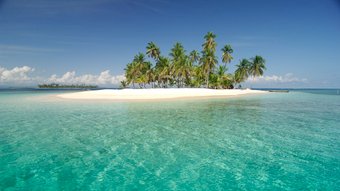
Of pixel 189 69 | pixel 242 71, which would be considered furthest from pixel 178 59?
pixel 242 71

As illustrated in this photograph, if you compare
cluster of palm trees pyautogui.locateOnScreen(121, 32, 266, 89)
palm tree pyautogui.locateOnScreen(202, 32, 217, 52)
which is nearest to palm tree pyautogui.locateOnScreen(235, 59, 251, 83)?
cluster of palm trees pyautogui.locateOnScreen(121, 32, 266, 89)

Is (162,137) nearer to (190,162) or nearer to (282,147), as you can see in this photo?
(190,162)

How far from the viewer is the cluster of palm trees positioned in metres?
65.1

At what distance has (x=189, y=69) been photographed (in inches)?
2581

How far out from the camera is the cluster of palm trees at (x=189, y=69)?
65.1 meters

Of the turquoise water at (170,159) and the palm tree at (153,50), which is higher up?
the palm tree at (153,50)

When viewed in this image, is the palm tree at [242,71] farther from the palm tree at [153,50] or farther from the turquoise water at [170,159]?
the turquoise water at [170,159]

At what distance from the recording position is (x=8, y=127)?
1379cm

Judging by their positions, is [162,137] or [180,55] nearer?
[162,137]

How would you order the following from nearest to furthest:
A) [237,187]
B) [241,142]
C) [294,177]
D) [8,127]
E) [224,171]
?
1. [237,187]
2. [294,177]
3. [224,171]
4. [241,142]
5. [8,127]

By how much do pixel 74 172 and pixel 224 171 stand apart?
4.36 metres

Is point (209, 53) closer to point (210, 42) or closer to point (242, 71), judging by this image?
point (210, 42)

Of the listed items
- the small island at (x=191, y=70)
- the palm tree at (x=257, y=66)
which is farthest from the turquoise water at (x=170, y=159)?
the palm tree at (x=257, y=66)

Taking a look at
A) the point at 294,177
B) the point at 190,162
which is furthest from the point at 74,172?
the point at 294,177
